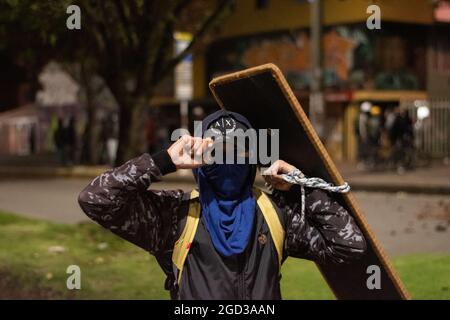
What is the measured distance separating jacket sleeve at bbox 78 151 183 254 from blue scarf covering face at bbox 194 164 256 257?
0.18m

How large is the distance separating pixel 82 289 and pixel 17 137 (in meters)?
37.7

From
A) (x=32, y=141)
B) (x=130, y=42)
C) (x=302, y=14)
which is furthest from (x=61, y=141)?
(x=130, y=42)

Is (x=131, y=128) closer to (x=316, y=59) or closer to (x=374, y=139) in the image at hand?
(x=316, y=59)

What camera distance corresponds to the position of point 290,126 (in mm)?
2875

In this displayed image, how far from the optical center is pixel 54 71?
39531mm

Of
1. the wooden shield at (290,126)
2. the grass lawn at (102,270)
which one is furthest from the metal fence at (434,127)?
the wooden shield at (290,126)

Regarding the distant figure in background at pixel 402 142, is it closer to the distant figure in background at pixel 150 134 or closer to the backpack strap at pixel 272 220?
the distant figure in background at pixel 150 134

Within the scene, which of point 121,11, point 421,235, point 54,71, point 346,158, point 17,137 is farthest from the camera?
point 17,137

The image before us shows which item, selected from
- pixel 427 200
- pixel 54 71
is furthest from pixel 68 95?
pixel 427 200

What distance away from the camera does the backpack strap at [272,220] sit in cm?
273

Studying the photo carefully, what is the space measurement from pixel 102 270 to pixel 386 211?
22.9ft

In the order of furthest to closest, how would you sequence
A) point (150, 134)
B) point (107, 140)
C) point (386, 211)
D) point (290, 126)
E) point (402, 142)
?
1. point (107, 140)
2. point (150, 134)
3. point (402, 142)
4. point (386, 211)
5. point (290, 126)
